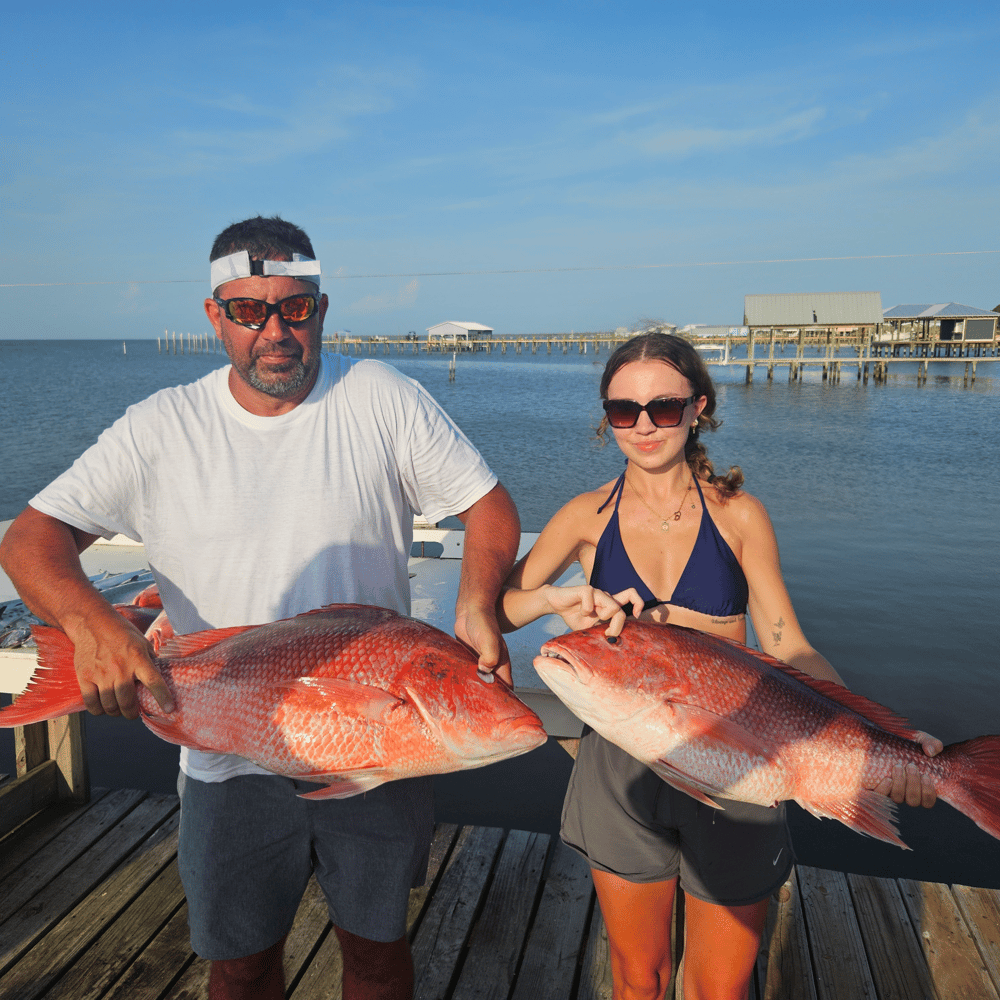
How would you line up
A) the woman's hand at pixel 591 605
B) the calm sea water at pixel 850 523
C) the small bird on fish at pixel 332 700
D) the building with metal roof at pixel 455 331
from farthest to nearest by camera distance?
the building with metal roof at pixel 455 331 → the calm sea water at pixel 850 523 → the woman's hand at pixel 591 605 → the small bird on fish at pixel 332 700

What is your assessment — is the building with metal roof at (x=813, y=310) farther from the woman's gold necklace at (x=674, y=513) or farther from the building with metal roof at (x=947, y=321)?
the woman's gold necklace at (x=674, y=513)

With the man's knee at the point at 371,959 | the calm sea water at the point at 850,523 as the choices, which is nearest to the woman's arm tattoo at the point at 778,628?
the man's knee at the point at 371,959

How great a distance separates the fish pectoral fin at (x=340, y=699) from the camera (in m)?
1.62

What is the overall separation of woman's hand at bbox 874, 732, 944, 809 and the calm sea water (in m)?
4.59

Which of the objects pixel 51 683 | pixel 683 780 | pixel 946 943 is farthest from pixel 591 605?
pixel 946 943

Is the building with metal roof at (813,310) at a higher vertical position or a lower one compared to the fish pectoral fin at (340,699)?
higher

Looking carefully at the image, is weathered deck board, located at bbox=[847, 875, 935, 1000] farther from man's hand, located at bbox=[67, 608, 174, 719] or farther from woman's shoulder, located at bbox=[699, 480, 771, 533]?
man's hand, located at bbox=[67, 608, 174, 719]

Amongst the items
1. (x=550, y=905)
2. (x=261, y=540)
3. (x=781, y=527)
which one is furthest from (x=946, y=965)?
(x=781, y=527)

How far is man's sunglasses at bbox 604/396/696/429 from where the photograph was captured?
242cm

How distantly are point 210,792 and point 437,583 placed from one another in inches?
127

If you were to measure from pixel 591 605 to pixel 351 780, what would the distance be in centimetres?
75

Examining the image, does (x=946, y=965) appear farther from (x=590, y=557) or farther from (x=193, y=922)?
(x=193, y=922)

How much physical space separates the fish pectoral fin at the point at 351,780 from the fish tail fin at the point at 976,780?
1.37m

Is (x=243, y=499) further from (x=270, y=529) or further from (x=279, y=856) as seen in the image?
(x=279, y=856)
